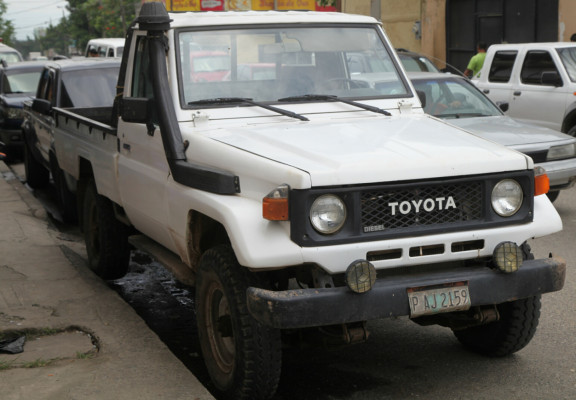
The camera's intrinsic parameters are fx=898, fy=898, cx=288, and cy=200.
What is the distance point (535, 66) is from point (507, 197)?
956 centimetres

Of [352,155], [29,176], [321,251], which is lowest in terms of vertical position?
[29,176]

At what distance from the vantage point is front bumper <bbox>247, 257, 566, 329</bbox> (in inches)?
165

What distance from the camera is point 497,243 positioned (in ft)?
15.1

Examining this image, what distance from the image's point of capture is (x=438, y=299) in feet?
14.5

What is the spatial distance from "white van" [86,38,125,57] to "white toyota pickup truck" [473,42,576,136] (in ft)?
36.5

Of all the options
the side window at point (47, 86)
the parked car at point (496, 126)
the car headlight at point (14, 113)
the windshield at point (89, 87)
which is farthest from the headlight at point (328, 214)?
the car headlight at point (14, 113)

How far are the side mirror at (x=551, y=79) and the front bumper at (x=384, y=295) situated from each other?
28.8ft

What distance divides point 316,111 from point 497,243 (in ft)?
5.18

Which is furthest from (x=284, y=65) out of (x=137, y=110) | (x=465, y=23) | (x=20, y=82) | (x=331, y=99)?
(x=465, y=23)

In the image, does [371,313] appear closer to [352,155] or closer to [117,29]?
[352,155]

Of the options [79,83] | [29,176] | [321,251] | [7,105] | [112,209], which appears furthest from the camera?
[7,105]

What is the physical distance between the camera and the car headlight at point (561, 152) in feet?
31.5

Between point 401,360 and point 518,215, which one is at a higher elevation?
point 518,215

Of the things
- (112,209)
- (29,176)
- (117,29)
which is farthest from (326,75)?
(117,29)
